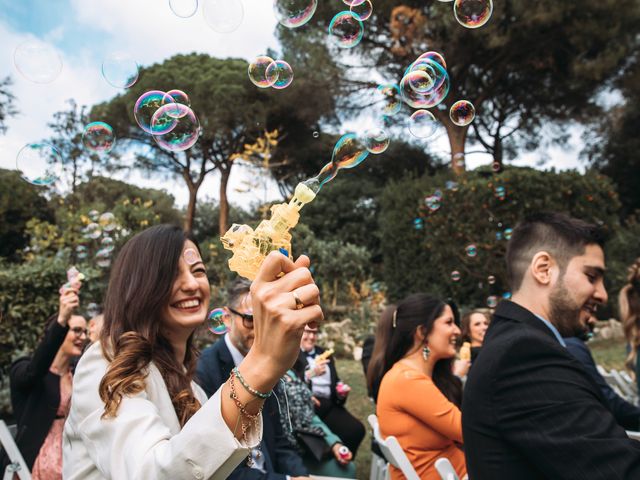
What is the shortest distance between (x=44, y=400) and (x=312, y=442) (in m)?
1.84

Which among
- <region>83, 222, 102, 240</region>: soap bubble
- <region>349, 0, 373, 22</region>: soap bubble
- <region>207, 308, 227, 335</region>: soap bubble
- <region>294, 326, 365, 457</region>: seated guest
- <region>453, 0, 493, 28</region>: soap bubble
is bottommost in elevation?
<region>294, 326, 365, 457</region>: seated guest

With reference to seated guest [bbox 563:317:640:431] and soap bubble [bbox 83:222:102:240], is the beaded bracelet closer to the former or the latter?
seated guest [bbox 563:317:640:431]

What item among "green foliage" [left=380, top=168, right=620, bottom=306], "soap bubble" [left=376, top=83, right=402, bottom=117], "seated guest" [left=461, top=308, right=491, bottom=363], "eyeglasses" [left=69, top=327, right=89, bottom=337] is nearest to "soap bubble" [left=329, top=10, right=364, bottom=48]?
"soap bubble" [left=376, top=83, right=402, bottom=117]

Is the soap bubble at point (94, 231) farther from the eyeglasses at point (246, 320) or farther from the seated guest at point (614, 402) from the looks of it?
the seated guest at point (614, 402)

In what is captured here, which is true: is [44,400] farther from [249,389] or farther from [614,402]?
[614,402]

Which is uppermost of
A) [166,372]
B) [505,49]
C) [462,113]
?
[505,49]

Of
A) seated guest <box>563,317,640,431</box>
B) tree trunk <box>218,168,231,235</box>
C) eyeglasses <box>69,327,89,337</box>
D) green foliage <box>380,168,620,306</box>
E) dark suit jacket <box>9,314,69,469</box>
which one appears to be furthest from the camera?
tree trunk <box>218,168,231,235</box>

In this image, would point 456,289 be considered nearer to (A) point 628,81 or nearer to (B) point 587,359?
(B) point 587,359

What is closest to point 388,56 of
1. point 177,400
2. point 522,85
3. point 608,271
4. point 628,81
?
point 522,85

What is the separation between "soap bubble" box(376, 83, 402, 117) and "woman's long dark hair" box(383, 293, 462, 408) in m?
1.32

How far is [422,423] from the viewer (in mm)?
2939

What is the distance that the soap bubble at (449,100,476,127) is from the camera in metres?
2.97

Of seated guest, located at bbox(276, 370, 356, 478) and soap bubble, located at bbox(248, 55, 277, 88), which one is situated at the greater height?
soap bubble, located at bbox(248, 55, 277, 88)

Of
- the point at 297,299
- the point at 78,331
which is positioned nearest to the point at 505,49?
the point at 78,331
